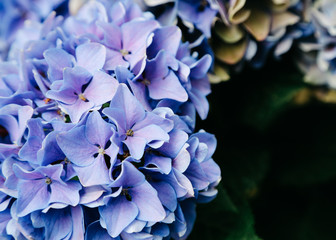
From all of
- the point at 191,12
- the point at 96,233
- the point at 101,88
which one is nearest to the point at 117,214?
the point at 96,233

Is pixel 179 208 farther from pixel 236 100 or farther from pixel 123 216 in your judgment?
pixel 236 100

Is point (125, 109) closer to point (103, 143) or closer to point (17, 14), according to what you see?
point (103, 143)

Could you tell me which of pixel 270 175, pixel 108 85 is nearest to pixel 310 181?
pixel 270 175

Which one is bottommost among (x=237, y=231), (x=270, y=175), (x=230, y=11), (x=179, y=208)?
(x=270, y=175)

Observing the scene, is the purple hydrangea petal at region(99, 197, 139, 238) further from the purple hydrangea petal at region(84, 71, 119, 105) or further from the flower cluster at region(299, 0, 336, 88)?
the flower cluster at region(299, 0, 336, 88)

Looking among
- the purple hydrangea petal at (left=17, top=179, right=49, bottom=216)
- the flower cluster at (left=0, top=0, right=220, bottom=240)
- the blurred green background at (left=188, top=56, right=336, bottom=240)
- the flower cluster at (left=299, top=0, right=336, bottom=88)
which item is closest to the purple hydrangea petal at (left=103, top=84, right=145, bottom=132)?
the flower cluster at (left=0, top=0, right=220, bottom=240)

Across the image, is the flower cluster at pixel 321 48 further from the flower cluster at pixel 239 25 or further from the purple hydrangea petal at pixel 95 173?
the purple hydrangea petal at pixel 95 173

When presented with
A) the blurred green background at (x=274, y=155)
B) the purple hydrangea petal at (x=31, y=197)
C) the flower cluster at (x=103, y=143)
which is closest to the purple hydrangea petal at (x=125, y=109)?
the flower cluster at (x=103, y=143)
